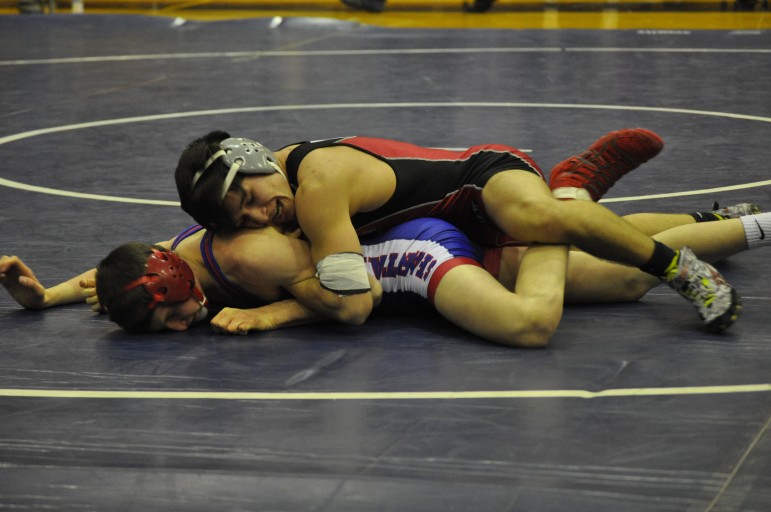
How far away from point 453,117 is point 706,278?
132 inches

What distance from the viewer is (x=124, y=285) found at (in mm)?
3492

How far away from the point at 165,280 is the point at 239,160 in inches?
16.5

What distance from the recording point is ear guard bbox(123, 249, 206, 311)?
3.48 m

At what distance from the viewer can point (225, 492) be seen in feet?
8.56

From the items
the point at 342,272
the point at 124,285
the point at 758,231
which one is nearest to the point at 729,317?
the point at 758,231

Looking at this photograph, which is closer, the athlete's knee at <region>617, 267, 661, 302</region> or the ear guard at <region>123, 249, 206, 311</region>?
the ear guard at <region>123, 249, 206, 311</region>

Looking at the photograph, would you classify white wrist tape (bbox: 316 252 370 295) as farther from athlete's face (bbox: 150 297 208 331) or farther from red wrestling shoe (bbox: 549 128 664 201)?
red wrestling shoe (bbox: 549 128 664 201)

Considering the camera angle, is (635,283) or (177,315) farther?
(635,283)

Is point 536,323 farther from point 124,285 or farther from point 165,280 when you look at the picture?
point 124,285

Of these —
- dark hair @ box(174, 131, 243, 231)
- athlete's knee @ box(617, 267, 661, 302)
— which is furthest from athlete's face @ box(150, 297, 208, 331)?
athlete's knee @ box(617, 267, 661, 302)

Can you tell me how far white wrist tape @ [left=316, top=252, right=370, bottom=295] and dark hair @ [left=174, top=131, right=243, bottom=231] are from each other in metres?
0.32

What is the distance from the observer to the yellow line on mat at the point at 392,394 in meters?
3.06

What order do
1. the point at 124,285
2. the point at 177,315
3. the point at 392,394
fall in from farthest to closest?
the point at 177,315
the point at 124,285
the point at 392,394

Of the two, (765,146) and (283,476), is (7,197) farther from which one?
(765,146)
